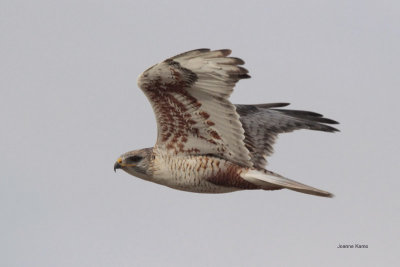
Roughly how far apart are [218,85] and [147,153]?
207 cm

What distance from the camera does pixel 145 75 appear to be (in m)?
12.8

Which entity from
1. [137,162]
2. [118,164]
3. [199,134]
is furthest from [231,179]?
[118,164]

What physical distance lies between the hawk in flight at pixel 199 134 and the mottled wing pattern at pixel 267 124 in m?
0.29

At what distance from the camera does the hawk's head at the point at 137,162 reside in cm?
1405

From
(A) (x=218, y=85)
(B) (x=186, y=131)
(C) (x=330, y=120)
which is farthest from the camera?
(C) (x=330, y=120)

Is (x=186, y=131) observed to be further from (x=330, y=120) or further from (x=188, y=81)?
(x=330, y=120)

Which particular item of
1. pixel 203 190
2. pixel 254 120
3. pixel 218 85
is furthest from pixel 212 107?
pixel 254 120

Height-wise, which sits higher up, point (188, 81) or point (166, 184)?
Result: point (188, 81)

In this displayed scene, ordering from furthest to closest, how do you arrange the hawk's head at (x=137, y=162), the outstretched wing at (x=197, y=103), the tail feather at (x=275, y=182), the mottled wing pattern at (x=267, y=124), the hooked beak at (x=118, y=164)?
the mottled wing pattern at (x=267, y=124)
the hooked beak at (x=118, y=164)
the hawk's head at (x=137, y=162)
the tail feather at (x=275, y=182)
the outstretched wing at (x=197, y=103)

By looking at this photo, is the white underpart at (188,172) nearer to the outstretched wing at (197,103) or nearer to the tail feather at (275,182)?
the outstretched wing at (197,103)

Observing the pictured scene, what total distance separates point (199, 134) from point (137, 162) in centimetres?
119

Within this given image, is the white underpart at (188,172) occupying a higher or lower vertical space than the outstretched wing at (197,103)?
lower

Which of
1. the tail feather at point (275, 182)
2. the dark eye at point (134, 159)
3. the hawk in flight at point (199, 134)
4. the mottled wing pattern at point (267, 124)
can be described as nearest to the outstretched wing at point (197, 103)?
the hawk in flight at point (199, 134)

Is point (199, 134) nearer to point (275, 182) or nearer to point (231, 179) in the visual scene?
point (231, 179)
